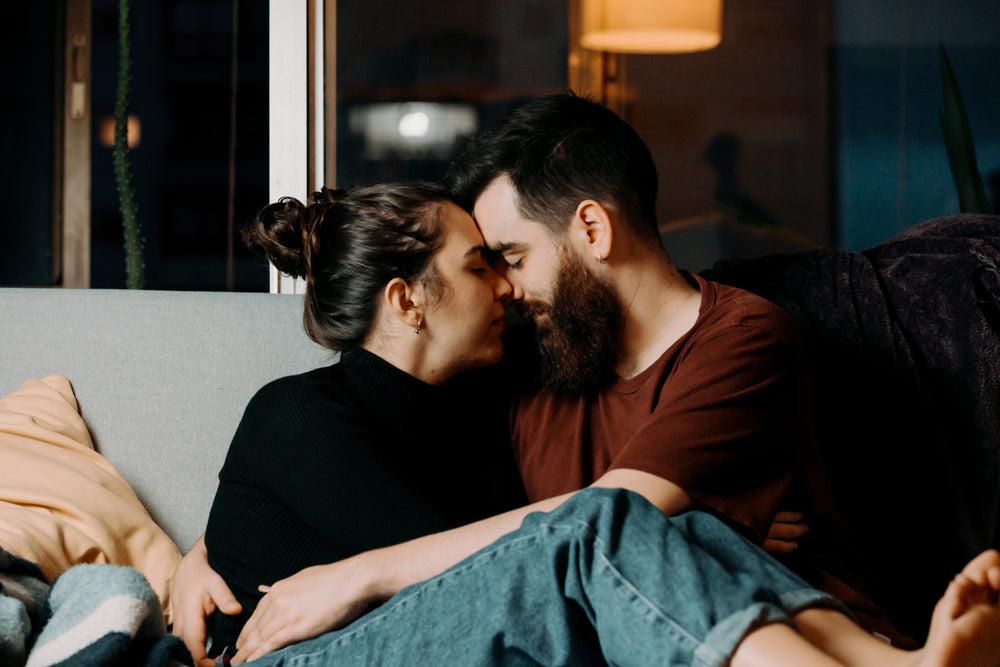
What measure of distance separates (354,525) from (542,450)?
0.40 meters

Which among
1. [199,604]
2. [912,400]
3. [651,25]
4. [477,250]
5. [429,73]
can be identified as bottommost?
[199,604]

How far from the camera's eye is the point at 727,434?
116cm

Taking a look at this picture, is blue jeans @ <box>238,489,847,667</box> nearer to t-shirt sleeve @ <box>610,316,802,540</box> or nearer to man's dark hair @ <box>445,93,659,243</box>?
t-shirt sleeve @ <box>610,316,802,540</box>

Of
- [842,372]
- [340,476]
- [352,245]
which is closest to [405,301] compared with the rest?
[352,245]

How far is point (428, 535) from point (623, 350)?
512mm

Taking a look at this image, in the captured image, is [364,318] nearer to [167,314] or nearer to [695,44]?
[167,314]

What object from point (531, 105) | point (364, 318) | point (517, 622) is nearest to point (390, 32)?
point (531, 105)

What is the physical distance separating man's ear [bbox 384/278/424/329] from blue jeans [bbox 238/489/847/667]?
530 millimetres

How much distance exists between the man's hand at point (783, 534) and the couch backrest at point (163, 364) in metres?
0.85

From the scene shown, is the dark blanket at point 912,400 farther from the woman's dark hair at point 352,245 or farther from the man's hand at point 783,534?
the woman's dark hair at point 352,245

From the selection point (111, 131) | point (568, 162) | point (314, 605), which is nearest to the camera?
point (314, 605)

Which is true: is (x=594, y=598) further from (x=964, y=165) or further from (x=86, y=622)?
(x=964, y=165)

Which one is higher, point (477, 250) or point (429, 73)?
point (429, 73)

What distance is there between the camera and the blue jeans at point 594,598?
31.9 inches
